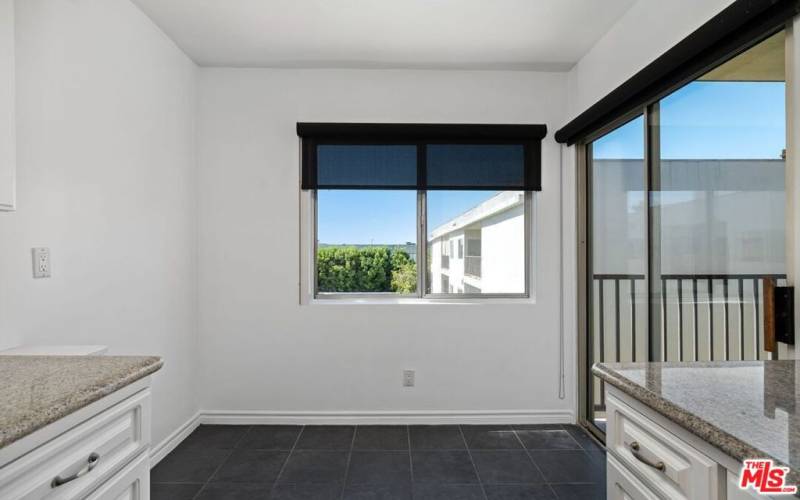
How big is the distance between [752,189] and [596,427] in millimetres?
1891

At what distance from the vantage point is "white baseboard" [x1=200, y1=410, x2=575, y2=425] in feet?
9.84

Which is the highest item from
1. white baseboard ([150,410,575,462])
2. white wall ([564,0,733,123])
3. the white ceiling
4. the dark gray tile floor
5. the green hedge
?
the white ceiling

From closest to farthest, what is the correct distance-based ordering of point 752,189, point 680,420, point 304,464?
point 680,420, point 752,189, point 304,464

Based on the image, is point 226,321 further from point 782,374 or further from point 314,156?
point 782,374

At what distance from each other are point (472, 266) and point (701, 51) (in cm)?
188

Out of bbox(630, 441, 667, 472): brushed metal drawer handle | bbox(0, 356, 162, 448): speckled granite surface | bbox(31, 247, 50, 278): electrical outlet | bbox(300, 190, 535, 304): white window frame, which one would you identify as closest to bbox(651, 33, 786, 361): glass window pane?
bbox(630, 441, 667, 472): brushed metal drawer handle

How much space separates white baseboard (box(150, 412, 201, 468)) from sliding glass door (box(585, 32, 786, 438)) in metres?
2.86

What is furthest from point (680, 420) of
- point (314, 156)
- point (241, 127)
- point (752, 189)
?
point (241, 127)

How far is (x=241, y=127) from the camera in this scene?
9.95ft

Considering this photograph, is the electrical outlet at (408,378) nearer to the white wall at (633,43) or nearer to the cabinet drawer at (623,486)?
the cabinet drawer at (623,486)

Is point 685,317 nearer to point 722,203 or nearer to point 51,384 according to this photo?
point 722,203

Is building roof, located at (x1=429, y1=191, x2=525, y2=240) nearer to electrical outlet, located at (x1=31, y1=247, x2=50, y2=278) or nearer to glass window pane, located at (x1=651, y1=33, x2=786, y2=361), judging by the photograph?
glass window pane, located at (x1=651, y1=33, x2=786, y2=361)

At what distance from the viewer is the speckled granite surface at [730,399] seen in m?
0.72

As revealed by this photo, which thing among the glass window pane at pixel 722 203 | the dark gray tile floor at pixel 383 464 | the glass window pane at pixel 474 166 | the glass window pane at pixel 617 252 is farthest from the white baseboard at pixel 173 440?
the glass window pane at pixel 722 203
